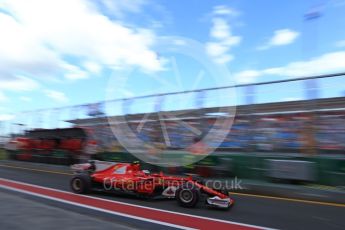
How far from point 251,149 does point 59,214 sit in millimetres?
7108

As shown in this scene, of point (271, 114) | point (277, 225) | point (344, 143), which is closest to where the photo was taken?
point (277, 225)

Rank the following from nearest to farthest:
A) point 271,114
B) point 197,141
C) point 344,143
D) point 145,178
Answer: point 145,178 → point 344,143 → point 271,114 → point 197,141

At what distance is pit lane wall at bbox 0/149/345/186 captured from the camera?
11.1 m

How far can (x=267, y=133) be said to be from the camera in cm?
1305

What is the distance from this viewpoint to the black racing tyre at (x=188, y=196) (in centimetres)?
905

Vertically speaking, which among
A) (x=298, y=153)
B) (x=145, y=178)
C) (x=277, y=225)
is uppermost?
(x=298, y=153)

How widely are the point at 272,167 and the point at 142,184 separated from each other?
4064 millimetres

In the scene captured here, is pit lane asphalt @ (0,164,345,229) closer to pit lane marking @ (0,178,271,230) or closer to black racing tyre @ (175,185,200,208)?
black racing tyre @ (175,185,200,208)

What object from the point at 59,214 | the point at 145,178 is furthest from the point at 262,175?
the point at 59,214

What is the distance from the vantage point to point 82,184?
11.0m

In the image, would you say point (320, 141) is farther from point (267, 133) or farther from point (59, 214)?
point (59, 214)

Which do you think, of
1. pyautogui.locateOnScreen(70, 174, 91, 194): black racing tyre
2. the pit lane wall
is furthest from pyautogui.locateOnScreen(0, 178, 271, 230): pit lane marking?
the pit lane wall

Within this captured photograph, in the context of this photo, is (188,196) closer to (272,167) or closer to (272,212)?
(272,212)

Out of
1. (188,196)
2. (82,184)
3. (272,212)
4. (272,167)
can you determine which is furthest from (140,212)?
(272,167)
